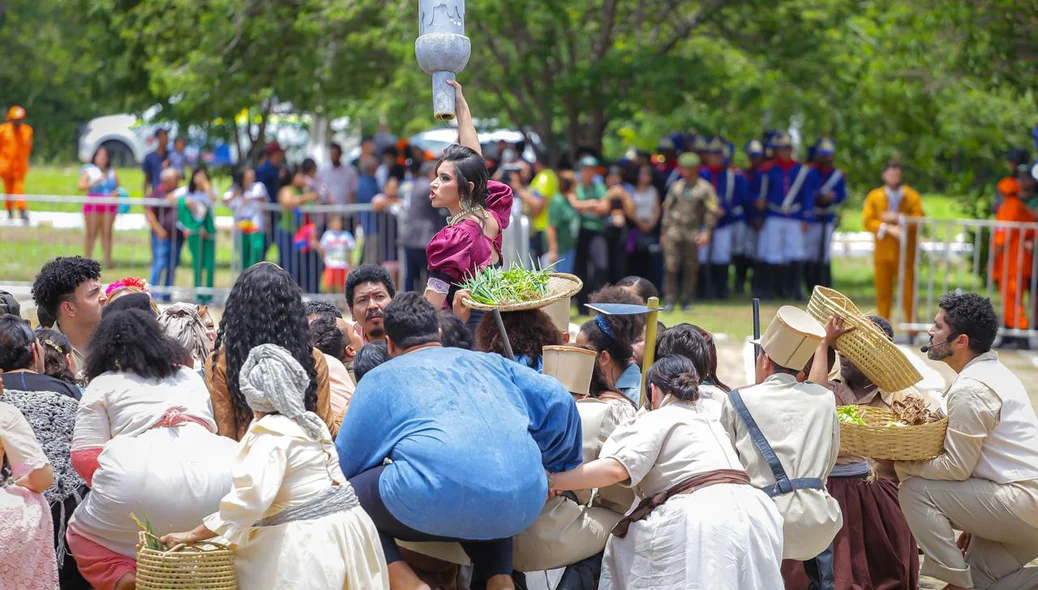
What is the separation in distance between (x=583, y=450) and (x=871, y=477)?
163 cm

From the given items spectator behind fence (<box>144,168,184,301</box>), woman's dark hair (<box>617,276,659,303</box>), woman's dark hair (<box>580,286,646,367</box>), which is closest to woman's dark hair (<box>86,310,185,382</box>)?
woman's dark hair (<box>580,286,646,367</box>)

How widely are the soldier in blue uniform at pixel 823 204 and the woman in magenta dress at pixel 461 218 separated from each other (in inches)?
414

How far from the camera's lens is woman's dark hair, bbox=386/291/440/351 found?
516 centimetres

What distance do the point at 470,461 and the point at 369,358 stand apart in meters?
1.41

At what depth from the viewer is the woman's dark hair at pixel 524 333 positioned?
6.04 meters

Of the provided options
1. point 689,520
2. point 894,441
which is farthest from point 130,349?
point 894,441

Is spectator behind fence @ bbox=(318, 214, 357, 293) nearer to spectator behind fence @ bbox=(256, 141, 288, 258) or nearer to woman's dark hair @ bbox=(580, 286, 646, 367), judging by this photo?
spectator behind fence @ bbox=(256, 141, 288, 258)

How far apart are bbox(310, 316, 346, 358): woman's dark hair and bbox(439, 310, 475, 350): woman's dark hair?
693 millimetres

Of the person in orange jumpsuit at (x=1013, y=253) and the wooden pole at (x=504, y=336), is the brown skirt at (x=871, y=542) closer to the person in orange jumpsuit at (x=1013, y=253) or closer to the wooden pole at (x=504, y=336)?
the wooden pole at (x=504, y=336)

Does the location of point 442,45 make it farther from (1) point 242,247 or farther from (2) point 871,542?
(1) point 242,247

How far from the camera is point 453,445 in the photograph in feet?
15.5

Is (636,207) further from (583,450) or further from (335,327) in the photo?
(583,450)

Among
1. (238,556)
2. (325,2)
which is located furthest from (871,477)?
(325,2)

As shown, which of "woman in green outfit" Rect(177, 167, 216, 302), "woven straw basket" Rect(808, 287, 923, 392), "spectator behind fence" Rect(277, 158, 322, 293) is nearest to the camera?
"woven straw basket" Rect(808, 287, 923, 392)
